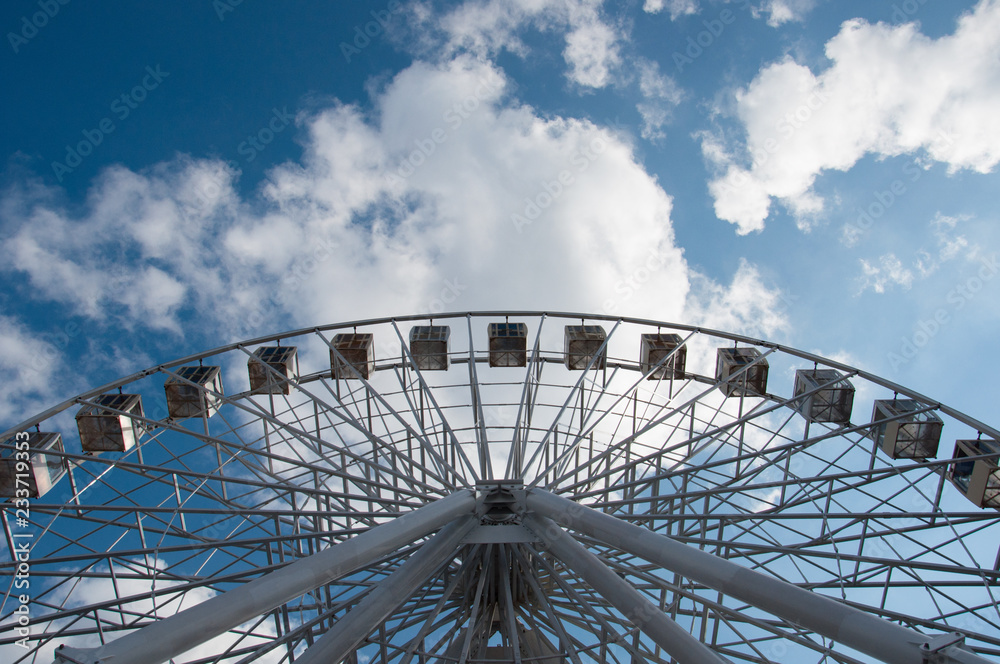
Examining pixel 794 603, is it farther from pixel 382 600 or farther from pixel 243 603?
pixel 382 600

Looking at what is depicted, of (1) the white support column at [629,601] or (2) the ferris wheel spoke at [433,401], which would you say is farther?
(2) the ferris wheel spoke at [433,401]

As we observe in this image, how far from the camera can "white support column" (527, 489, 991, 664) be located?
18.8 ft

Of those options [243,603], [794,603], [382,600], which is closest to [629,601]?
Result: [794,603]

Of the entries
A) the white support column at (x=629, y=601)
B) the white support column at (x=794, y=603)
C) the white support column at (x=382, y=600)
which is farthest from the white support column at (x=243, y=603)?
the white support column at (x=794, y=603)

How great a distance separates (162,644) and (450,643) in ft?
43.5

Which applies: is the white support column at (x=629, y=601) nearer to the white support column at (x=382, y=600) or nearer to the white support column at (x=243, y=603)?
the white support column at (x=382, y=600)

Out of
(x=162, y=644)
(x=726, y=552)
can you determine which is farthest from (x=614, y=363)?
(x=162, y=644)

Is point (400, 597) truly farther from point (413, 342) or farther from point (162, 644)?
point (413, 342)

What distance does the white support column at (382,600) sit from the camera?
9539mm

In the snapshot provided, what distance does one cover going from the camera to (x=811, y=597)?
6.67 m

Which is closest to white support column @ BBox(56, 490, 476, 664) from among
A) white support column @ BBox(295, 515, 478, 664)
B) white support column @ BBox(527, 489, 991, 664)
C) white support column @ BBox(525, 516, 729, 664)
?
white support column @ BBox(295, 515, 478, 664)

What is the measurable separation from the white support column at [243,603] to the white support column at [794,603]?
11.2 feet

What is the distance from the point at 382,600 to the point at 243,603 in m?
4.31

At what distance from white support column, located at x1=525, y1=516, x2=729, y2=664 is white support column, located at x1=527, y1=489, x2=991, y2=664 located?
0.79m
